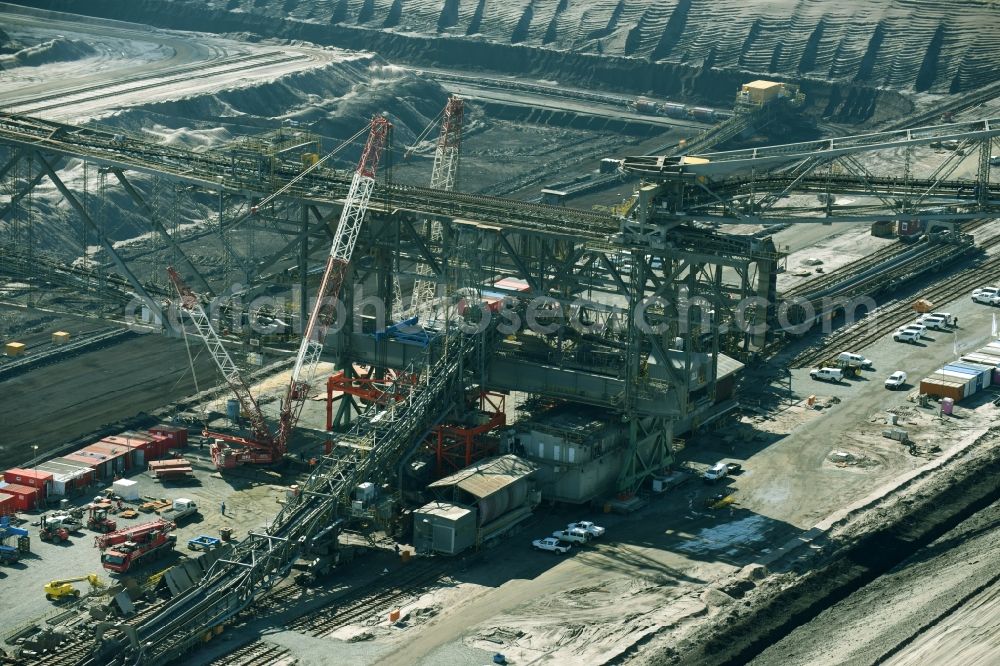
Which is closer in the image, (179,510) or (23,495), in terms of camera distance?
(23,495)

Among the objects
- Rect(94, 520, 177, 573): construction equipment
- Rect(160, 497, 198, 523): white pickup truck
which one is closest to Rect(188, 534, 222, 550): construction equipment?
Rect(94, 520, 177, 573): construction equipment

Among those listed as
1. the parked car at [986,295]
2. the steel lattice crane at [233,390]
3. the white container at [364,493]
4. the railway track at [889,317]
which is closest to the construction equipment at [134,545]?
the white container at [364,493]

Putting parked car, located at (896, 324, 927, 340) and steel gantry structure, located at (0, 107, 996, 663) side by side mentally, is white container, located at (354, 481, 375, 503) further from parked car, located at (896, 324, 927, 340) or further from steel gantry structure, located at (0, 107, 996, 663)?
parked car, located at (896, 324, 927, 340)

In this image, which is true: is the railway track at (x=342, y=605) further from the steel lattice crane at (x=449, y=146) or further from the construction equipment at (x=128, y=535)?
the steel lattice crane at (x=449, y=146)

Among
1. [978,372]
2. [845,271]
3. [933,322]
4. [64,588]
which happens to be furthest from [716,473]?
[845,271]

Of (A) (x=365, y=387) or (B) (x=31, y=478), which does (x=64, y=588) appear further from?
(A) (x=365, y=387)

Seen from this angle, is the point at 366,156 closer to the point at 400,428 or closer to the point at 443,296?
the point at 443,296
